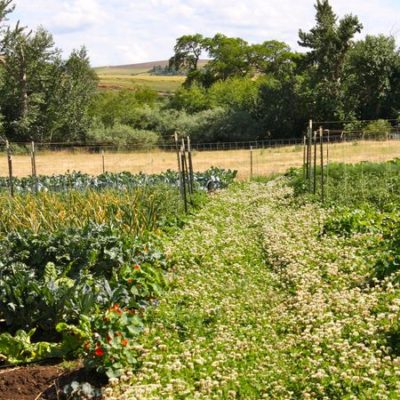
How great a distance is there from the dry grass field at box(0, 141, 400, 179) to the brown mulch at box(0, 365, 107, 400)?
1991cm

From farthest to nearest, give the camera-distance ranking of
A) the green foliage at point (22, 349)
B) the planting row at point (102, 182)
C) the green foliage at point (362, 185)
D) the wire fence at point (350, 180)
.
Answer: the planting row at point (102, 182) → the wire fence at point (350, 180) → the green foliage at point (362, 185) → the green foliage at point (22, 349)

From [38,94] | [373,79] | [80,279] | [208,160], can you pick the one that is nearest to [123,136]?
[38,94]

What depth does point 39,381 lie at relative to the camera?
601cm

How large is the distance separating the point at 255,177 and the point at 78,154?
16.4m

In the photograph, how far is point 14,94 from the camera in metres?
47.8

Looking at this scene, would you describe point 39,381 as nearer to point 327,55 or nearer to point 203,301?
point 203,301

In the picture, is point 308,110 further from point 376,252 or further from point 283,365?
point 283,365

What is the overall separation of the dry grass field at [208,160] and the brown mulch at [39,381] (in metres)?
19.9

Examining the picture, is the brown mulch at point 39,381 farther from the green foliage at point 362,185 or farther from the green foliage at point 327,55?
the green foliage at point 327,55

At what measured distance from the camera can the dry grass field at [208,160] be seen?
28.6 m

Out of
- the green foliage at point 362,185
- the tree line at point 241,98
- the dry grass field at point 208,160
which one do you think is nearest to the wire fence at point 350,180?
the green foliage at point 362,185

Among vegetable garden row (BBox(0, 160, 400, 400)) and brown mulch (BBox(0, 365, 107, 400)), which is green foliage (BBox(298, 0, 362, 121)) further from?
brown mulch (BBox(0, 365, 107, 400))

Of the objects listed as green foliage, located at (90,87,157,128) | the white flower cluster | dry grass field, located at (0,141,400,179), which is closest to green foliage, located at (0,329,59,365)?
the white flower cluster

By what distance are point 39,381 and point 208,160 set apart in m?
28.4
